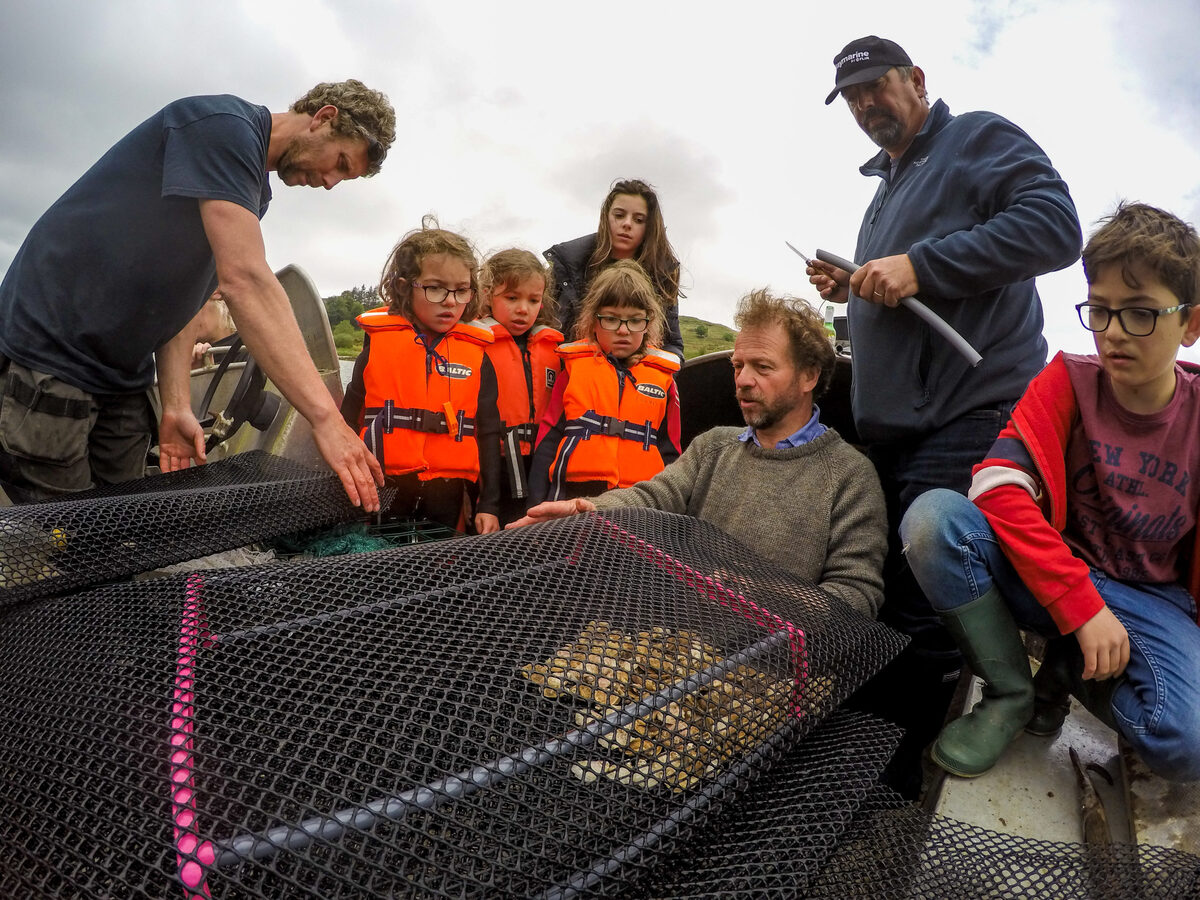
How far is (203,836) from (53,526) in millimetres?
942

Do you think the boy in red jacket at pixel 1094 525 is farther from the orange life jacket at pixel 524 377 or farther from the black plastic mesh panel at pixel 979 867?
the orange life jacket at pixel 524 377

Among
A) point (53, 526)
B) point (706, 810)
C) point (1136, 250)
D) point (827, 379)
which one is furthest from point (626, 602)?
point (827, 379)

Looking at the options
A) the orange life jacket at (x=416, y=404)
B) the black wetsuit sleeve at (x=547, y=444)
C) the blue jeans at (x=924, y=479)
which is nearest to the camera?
the blue jeans at (x=924, y=479)

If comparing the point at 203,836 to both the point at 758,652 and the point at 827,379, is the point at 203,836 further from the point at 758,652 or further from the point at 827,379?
the point at 827,379

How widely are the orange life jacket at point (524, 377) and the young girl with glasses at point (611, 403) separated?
15 cm

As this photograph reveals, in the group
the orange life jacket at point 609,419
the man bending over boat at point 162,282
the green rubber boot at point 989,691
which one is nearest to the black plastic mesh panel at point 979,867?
the green rubber boot at point 989,691

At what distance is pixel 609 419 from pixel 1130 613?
1894 millimetres

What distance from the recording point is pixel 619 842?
935mm

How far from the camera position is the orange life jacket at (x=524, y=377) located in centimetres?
328

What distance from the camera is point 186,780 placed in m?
0.87

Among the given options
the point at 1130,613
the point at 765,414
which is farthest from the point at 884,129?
the point at 1130,613

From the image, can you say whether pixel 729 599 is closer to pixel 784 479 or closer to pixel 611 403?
pixel 784 479

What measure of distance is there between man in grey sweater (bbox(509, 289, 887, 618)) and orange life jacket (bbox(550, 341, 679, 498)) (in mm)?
558

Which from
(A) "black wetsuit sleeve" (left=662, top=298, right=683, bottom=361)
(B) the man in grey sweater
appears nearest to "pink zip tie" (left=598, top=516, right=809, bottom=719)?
(B) the man in grey sweater
